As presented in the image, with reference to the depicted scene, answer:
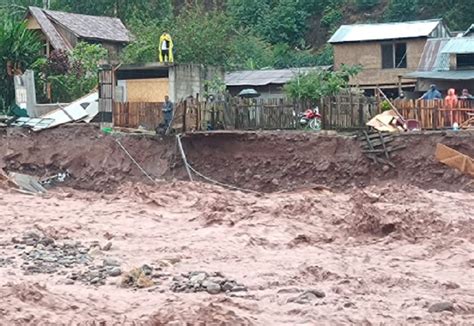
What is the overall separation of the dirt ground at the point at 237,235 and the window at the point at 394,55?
53.6 ft

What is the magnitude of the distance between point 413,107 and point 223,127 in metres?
5.86

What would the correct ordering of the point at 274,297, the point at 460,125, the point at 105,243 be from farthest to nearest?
1. the point at 460,125
2. the point at 105,243
3. the point at 274,297

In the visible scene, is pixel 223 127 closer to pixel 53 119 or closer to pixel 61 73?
pixel 53 119

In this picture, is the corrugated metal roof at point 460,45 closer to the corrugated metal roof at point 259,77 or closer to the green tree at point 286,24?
the corrugated metal roof at point 259,77

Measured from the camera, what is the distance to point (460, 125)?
2652cm

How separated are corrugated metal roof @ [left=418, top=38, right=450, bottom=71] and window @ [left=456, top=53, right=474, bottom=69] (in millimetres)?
630

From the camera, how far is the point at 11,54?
35375 millimetres

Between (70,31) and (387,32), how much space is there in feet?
47.6

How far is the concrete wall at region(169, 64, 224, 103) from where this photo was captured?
32128mm

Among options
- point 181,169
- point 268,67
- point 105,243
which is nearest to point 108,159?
point 181,169

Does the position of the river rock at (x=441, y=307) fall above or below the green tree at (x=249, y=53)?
below

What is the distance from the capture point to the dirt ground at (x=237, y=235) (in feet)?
39.3

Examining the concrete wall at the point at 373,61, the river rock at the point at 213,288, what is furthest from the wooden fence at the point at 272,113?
the river rock at the point at 213,288

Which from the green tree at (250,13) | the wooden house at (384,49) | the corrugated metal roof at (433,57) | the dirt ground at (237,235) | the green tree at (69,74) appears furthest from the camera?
the green tree at (250,13)
